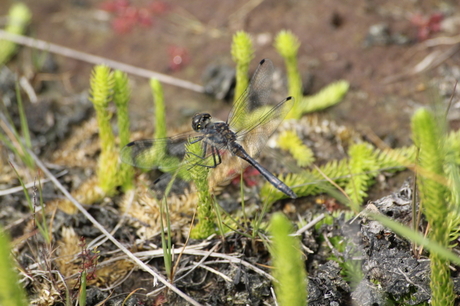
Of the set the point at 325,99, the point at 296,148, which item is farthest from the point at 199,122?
the point at 325,99

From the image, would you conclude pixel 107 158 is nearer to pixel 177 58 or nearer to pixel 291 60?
pixel 291 60

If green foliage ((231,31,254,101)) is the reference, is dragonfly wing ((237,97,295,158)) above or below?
below

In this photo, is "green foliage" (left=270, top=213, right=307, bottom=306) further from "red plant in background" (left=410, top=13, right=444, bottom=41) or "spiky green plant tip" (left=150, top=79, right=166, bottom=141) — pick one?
"red plant in background" (left=410, top=13, right=444, bottom=41)

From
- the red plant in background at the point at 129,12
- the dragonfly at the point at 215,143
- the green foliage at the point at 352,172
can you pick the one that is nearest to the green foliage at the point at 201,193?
the dragonfly at the point at 215,143

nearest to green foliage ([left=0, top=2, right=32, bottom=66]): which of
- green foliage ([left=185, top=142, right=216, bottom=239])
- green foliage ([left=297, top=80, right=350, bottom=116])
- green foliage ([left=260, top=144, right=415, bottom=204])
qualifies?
green foliage ([left=185, top=142, right=216, bottom=239])

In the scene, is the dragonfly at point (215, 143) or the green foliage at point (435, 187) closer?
the green foliage at point (435, 187)

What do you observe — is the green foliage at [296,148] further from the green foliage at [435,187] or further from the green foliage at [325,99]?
the green foliage at [435,187]
